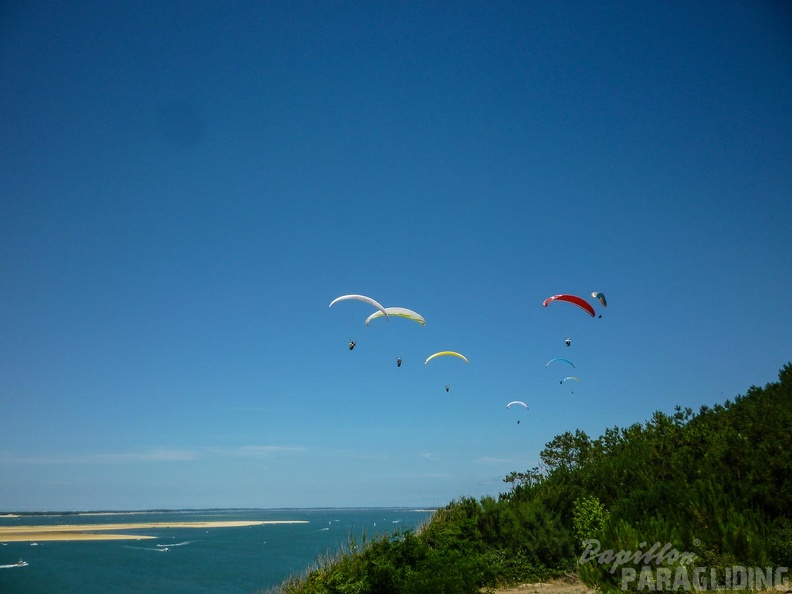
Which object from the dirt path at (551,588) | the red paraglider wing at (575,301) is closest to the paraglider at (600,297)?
the red paraglider wing at (575,301)

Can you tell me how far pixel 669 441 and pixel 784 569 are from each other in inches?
466

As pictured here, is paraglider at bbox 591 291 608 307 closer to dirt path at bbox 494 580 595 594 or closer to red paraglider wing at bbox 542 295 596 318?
red paraglider wing at bbox 542 295 596 318

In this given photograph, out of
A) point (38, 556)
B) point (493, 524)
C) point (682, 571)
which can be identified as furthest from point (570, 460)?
point (38, 556)

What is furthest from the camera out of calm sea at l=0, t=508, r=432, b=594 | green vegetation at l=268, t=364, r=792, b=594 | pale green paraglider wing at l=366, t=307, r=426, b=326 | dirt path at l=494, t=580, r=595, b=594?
calm sea at l=0, t=508, r=432, b=594

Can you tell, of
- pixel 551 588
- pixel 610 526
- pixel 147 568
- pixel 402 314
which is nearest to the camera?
pixel 610 526

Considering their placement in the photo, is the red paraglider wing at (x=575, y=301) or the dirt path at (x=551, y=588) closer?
the dirt path at (x=551, y=588)

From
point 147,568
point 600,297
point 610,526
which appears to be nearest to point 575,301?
point 600,297

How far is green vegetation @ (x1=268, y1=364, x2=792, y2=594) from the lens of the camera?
35.4 ft

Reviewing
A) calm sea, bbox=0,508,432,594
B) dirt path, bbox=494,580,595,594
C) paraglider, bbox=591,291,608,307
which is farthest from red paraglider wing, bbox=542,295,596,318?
calm sea, bbox=0,508,432,594

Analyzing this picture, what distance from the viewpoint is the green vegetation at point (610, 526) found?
10.8 metres

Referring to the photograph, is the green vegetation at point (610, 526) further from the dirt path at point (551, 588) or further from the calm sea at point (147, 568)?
the calm sea at point (147, 568)

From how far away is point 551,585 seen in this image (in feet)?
49.8

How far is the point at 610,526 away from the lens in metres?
13.2

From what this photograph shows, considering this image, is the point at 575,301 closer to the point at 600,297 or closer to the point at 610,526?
the point at 600,297
